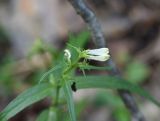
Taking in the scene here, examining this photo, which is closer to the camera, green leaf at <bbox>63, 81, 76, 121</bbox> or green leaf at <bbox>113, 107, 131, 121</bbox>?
green leaf at <bbox>63, 81, 76, 121</bbox>

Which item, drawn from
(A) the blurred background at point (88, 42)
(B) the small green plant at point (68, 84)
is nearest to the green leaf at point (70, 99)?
(B) the small green plant at point (68, 84)

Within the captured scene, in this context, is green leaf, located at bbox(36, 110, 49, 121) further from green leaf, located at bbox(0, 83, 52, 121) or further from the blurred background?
the blurred background

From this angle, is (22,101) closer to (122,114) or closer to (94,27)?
(94,27)

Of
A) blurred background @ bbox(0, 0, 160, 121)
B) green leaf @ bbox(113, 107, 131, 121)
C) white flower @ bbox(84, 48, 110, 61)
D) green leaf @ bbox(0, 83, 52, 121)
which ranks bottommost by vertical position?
green leaf @ bbox(113, 107, 131, 121)

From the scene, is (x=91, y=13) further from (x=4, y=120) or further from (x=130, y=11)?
(x=130, y=11)

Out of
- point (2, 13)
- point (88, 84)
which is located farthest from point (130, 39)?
point (88, 84)

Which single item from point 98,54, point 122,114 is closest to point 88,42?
point 122,114

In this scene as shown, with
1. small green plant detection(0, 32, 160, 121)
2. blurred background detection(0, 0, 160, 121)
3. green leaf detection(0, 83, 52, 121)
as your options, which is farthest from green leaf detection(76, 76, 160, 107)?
blurred background detection(0, 0, 160, 121)
